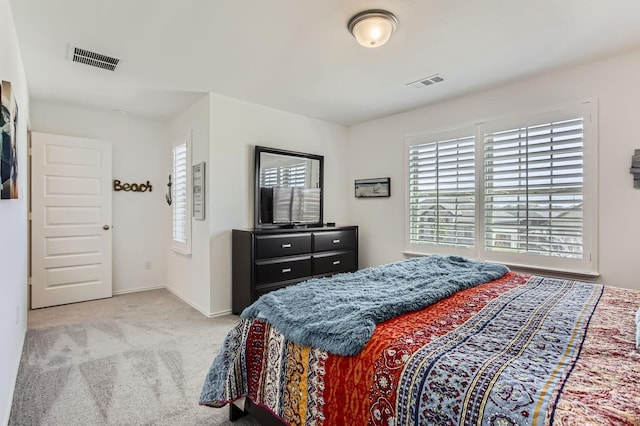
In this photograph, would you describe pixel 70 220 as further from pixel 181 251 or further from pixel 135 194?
pixel 181 251

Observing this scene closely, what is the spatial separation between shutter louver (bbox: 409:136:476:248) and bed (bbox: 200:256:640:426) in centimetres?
176

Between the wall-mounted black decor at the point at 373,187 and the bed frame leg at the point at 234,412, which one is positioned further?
the wall-mounted black decor at the point at 373,187

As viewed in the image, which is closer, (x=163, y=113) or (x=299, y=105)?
(x=299, y=105)

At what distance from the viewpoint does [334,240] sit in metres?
4.32

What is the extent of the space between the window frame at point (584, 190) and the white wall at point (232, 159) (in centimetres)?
189

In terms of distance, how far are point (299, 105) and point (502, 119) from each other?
230 centimetres

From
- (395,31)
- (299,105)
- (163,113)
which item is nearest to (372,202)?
(299,105)

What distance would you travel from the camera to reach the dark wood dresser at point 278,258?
3.55m

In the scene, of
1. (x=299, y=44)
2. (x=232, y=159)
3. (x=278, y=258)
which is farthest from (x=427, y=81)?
(x=278, y=258)

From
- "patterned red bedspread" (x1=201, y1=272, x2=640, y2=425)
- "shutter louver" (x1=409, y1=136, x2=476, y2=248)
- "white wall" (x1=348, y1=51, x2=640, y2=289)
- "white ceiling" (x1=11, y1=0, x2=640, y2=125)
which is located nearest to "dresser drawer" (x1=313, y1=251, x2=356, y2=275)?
"shutter louver" (x1=409, y1=136, x2=476, y2=248)

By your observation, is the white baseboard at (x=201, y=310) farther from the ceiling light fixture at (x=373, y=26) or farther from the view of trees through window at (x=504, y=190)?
the ceiling light fixture at (x=373, y=26)

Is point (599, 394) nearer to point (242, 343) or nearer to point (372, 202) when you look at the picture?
point (242, 343)

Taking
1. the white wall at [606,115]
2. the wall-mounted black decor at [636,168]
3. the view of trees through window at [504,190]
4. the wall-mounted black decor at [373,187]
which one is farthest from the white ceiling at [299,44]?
the wall-mounted black decor at [373,187]

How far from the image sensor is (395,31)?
240cm
